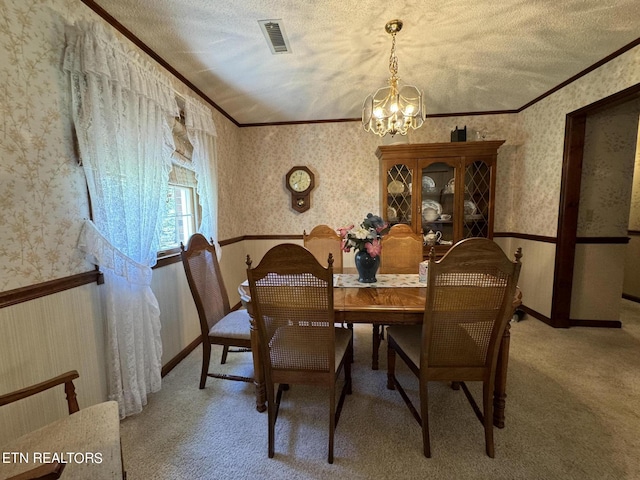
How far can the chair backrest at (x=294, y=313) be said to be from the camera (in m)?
1.23

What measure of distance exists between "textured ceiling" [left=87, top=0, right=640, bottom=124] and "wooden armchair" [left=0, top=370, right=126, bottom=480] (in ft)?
6.50

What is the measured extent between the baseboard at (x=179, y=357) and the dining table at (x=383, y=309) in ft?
2.97

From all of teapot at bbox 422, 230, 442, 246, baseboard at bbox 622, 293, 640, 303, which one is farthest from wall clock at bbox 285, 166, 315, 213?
baseboard at bbox 622, 293, 640, 303

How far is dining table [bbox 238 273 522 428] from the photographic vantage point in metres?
1.43

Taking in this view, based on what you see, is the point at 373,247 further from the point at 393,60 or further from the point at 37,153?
the point at 37,153

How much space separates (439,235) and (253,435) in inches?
106

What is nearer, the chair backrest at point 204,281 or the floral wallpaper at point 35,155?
the floral wallpaper at point 35,155

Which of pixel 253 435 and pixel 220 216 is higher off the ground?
pixel 220 216

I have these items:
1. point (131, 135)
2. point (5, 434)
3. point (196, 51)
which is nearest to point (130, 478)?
point (5, 434)

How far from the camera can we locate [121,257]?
1.54m

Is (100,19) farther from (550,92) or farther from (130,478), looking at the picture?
(550,92)

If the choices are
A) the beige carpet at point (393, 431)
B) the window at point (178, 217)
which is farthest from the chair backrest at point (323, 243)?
the window at point (178, 217)

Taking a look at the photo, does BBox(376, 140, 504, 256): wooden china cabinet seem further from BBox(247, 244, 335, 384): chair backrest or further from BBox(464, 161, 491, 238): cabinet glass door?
BBox(247, 244, 335, 384): chair backrest

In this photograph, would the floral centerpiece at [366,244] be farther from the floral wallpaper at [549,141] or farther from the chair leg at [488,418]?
the floral wallpaper at [549,141]
